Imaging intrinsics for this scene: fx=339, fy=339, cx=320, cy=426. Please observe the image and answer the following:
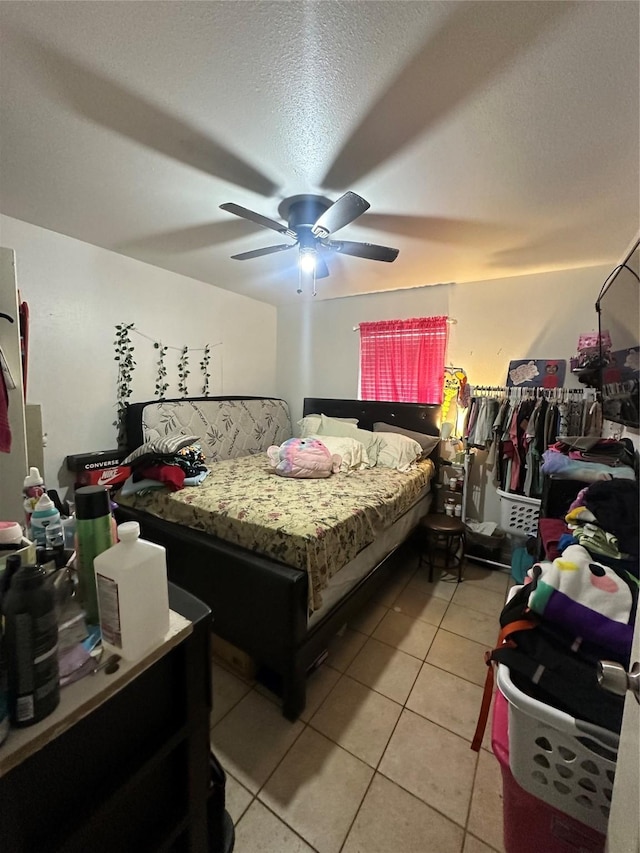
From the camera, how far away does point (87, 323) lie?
264 centimetres

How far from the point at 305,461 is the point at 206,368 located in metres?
1.72

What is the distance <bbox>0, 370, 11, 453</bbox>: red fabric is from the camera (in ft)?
4.73

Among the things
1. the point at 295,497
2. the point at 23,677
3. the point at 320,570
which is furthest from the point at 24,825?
the point at 295,497

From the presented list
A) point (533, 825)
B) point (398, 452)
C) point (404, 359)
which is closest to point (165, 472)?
point (398, 452)

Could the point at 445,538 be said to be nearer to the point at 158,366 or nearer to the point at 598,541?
the point at 598,541

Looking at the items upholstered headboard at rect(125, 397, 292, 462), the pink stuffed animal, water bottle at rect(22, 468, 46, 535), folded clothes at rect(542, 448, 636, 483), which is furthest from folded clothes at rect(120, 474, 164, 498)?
folded clothes at rect(542, 448, 636, 483)

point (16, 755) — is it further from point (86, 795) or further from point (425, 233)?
point (425, 233)

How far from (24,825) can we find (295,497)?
1609 mm

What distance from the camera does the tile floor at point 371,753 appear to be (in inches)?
46.1

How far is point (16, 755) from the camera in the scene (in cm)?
47

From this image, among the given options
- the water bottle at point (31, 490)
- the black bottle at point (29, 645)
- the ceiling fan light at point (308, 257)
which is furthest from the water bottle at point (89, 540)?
the ceiling fan light at point (308, 257)

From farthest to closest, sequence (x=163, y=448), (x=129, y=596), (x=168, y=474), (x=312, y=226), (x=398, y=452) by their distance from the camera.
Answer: (x=398, y=452)
(x=163, y=448)
(x=168, y=474)
(x=312, y=226)
(x=129, y=596)

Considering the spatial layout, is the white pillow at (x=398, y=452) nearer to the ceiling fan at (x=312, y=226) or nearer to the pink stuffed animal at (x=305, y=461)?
the pink stuffed animal at (x=305, y=461)

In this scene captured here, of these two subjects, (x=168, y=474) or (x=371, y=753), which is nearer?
(x=371, y=753)
